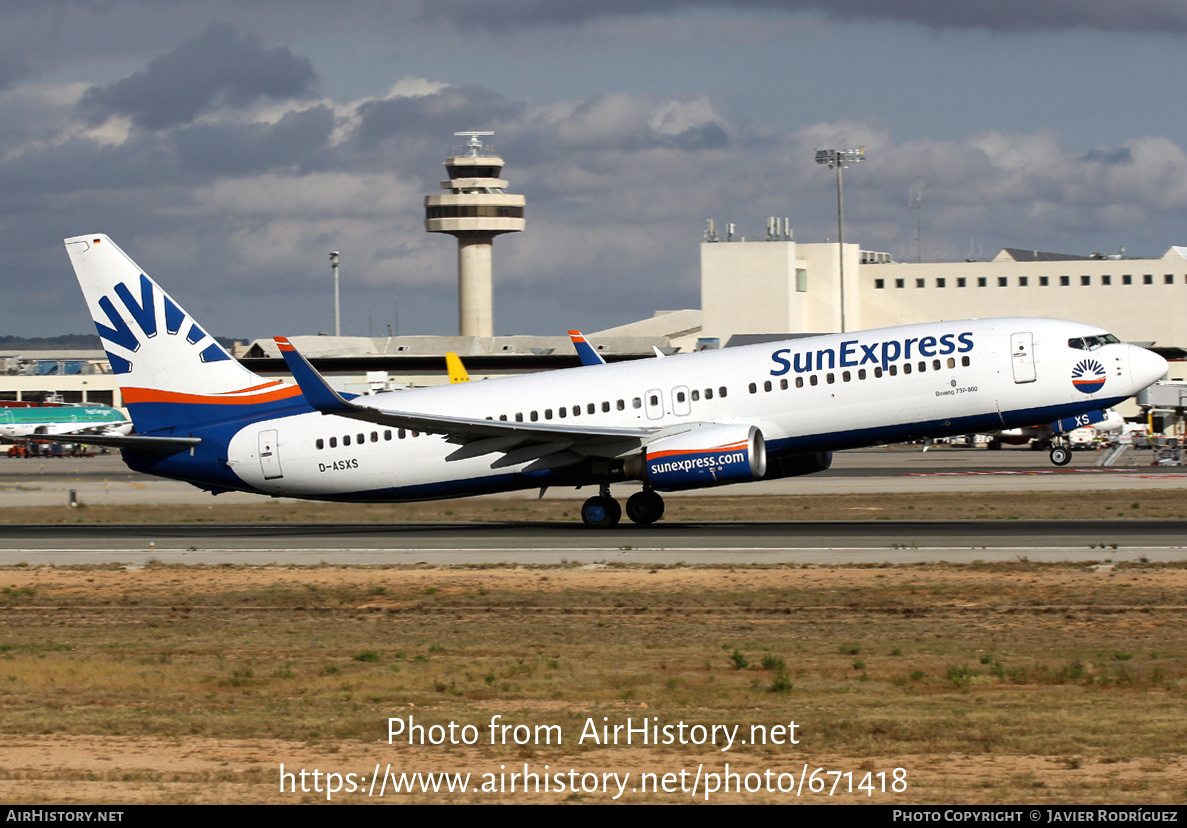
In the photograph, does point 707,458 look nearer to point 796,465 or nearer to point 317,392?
point 796,465

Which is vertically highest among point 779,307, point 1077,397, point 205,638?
point 779,307

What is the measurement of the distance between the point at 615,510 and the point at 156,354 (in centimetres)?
1375

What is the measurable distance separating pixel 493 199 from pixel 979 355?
465 ft

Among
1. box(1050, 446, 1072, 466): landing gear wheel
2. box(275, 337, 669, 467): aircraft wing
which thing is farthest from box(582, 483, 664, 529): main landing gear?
box(1050, 446, 1072, 466): landing gear wheel

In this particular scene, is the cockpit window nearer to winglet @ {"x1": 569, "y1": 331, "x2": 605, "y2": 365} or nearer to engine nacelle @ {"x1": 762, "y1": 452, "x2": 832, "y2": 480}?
engine nacelle @ {"x1": 762, "y1": 452, "x2": 832, "y2": 480}

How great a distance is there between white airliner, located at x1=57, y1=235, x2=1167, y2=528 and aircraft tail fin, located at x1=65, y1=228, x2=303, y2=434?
4 centimetres

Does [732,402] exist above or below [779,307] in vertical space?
below

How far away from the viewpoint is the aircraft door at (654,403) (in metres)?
34.2

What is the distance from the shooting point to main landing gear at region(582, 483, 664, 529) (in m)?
35.2

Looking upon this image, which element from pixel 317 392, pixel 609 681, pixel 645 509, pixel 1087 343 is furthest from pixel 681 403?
pixel 609 681

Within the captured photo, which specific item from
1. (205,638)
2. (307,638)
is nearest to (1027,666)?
(307,638)

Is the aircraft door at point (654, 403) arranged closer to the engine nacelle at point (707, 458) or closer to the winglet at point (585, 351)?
the engine nacelle at point (707, 458)
